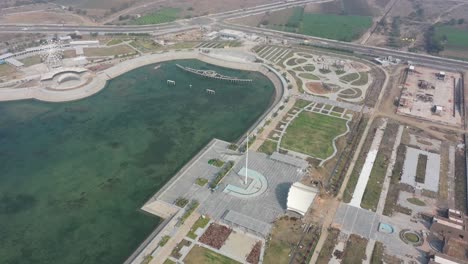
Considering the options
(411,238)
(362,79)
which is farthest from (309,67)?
(411,238)

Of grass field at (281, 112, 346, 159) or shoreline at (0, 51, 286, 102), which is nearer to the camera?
grass field at (281, 112, 346, 159)

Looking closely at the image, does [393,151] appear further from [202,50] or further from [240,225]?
[202,50]

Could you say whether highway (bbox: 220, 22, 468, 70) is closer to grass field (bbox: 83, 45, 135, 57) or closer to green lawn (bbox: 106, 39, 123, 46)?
grass field (bbox: 83, 45, 135, 57)

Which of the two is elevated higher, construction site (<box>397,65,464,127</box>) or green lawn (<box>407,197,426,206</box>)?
construction site (<box>397,65,464,127</box>)

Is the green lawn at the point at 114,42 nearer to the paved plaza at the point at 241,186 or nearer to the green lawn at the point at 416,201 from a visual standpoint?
the paved plaza at the point at 241,186

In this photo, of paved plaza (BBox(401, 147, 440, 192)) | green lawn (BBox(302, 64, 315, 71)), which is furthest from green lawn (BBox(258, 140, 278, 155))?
green lawn (BBox(302, 64, 315, 71))

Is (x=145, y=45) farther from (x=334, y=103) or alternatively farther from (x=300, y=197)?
(x=300, y=197)

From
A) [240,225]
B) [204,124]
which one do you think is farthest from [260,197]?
[204,124]
